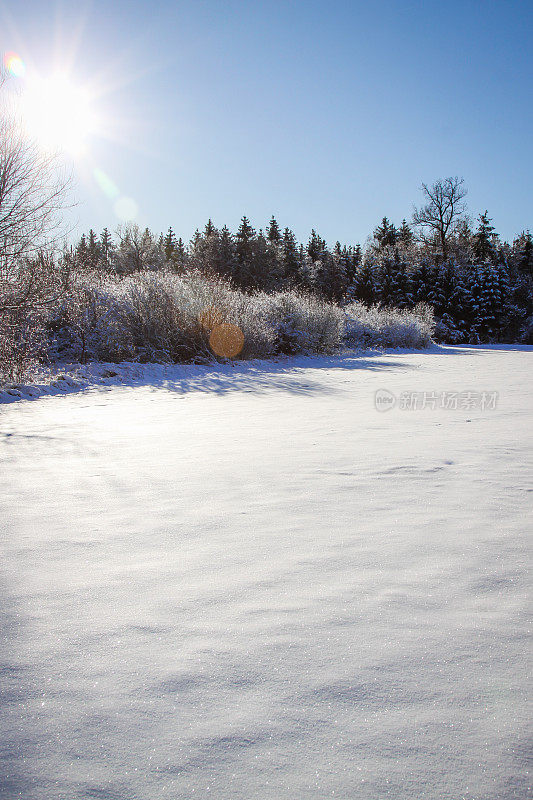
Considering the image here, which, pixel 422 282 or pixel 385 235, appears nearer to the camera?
pixel 422 282

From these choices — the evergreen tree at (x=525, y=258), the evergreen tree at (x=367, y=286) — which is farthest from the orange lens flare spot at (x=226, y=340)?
the evergreen tree at (x=525, y=258)

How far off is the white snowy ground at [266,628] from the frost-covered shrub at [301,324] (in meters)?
12.0

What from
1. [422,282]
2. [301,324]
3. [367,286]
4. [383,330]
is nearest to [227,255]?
[367,286]

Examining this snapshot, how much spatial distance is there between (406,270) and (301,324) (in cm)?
2301

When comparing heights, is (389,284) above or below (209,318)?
above

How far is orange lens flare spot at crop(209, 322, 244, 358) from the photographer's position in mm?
12766

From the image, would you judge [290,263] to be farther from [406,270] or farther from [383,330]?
[383,330]

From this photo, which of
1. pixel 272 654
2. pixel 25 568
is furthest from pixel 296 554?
pixel 25 568

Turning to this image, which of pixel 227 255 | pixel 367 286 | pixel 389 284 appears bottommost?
pixel 389 284

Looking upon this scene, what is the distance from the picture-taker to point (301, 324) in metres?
15.8

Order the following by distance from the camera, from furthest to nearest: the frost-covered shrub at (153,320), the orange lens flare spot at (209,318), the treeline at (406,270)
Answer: the treeline at (406,270), the orange lens flare spot at (209,318), the frost-covered shrub at (153,320)

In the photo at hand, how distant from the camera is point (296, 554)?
1909mm

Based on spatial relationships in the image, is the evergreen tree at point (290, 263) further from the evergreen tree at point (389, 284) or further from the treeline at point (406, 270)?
the evergreen tree at point (389, 284)

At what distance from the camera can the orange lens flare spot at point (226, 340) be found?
12766 mm
